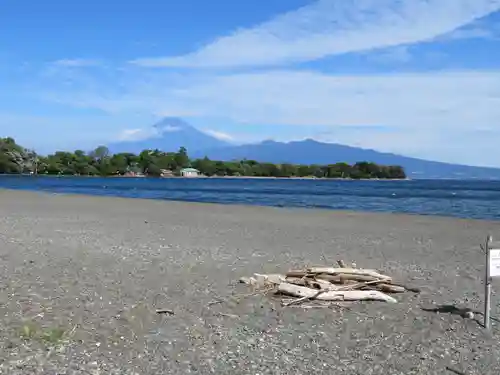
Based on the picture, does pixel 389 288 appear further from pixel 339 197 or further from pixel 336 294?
pixel 339 197

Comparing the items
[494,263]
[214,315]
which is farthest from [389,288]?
[214,315]

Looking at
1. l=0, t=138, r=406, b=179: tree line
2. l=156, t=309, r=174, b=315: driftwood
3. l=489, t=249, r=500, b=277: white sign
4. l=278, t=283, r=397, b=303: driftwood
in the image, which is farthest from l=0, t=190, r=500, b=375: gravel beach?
l=0, t=138, r=406, b=179: tree line

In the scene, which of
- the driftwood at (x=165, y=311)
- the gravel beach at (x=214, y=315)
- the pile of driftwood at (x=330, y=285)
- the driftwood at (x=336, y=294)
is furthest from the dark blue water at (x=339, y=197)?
the driftwood at (x=165, y=311)

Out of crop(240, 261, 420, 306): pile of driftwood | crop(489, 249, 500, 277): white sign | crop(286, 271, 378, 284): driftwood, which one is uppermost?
crop(489, 249, 500, 277): white sign

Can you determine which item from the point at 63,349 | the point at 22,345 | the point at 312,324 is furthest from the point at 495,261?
the point at 22,345

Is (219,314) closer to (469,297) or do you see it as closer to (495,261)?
(495,261)

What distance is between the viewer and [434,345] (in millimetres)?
6906

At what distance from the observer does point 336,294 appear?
908 centimetres

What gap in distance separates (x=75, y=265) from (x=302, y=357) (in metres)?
7.08

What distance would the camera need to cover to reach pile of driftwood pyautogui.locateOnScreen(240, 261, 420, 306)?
29.8 ft

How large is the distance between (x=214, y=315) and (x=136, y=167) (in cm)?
18411

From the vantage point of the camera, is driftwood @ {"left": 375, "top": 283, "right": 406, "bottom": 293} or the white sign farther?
driftwood @ {"left": 375, "top": 283, "right": 406, "bottom": 293}

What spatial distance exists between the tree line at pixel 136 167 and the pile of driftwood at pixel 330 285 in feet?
588

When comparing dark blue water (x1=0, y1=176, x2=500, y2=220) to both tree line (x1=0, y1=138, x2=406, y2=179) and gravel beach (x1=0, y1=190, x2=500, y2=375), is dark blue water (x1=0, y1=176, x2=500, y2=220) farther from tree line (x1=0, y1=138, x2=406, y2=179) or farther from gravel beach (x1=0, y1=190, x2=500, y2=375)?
tree line (x1=0, y1=138, x2=406, y2=179)
